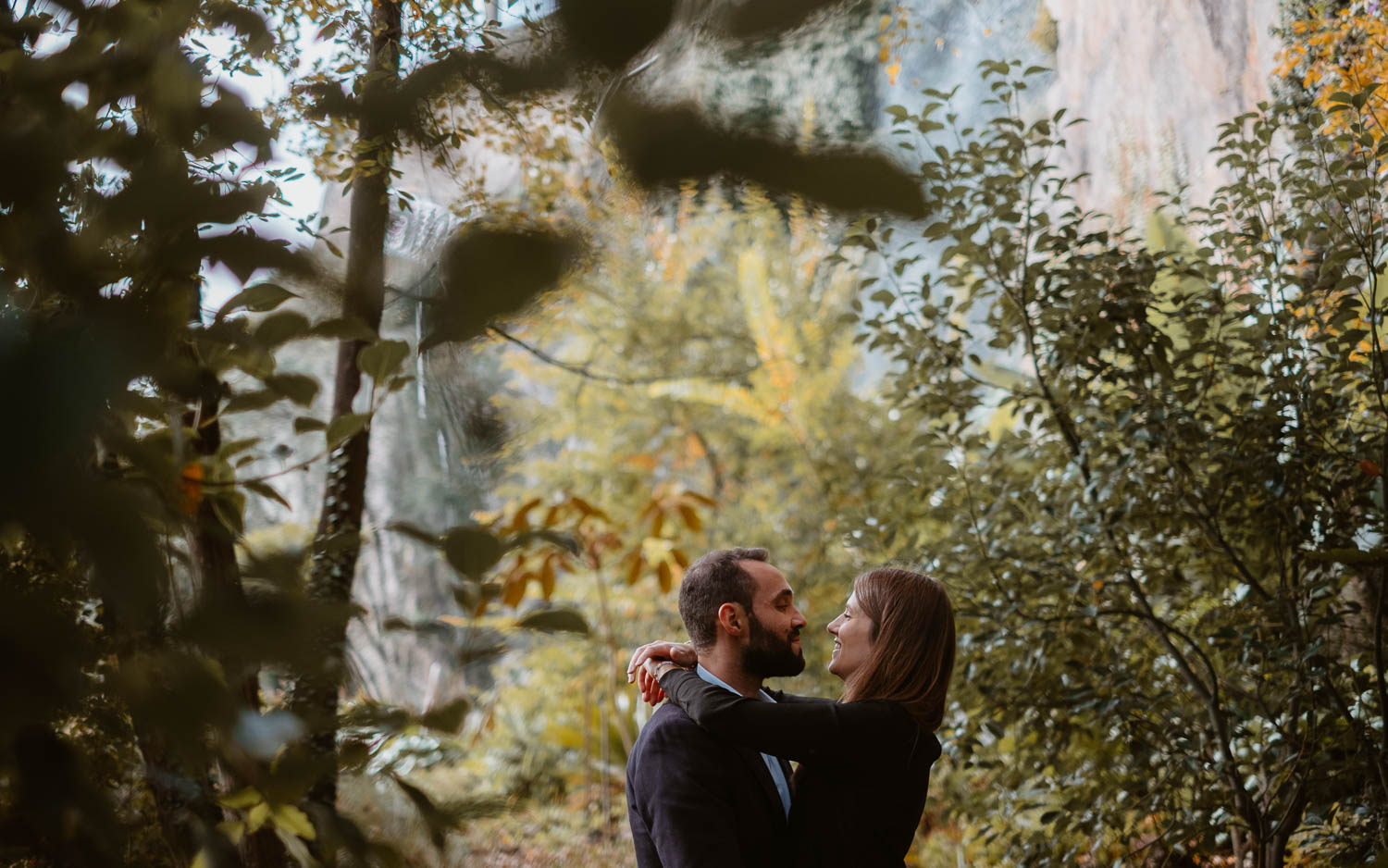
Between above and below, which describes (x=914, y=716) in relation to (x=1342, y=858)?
above

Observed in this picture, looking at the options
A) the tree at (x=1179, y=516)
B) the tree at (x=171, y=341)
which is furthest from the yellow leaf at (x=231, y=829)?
the tree at (x=1179, y=516)

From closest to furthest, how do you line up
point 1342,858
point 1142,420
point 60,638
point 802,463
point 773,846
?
1. point 60,638
2. point 773,846
3. point 1342,858
4. point 1142,420
5. point 802,463

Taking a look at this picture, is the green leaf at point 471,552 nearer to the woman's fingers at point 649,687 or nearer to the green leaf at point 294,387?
the green leaf at point 294,387

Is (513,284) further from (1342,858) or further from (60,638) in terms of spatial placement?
(1342,858)

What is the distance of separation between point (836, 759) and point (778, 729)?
87mm

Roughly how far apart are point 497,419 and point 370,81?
0.11 meters

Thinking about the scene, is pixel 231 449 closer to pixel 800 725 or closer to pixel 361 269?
pixel 361 269

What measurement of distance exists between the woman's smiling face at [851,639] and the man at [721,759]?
54mm

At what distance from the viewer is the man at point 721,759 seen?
103 cm

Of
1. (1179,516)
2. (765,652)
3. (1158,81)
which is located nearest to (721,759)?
(765,652)

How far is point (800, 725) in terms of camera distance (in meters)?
1.05

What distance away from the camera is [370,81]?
11.5 inches

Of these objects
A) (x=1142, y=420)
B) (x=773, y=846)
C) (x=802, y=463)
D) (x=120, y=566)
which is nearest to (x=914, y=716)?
(x=773, y=846)

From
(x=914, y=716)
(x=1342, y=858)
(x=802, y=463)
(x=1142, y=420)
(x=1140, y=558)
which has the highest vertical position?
(x=802, y=463)
